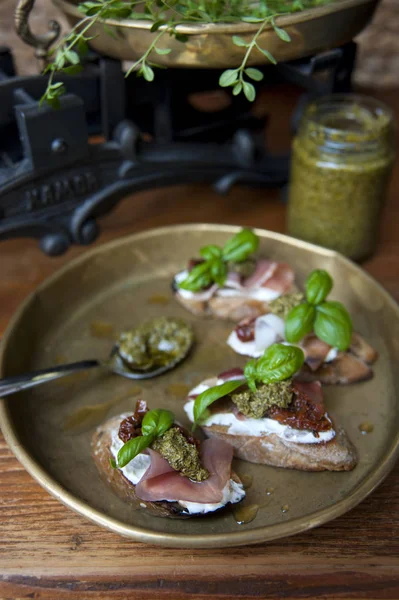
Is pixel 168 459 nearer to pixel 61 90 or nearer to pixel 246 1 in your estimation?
pixel 61 90

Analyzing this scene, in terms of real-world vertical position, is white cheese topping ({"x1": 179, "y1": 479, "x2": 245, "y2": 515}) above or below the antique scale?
below

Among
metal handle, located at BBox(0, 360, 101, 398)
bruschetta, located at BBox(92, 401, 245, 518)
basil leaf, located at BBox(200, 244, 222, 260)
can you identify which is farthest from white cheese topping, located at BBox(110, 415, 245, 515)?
basil leaf, located at BBox(200, 244, 222, 260)

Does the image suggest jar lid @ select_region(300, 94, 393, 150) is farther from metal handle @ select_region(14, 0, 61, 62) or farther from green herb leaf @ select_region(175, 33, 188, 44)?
metal handle @ select_region(14, 0, 61, 62)

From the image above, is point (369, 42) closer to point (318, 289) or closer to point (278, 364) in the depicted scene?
point (318, 289)

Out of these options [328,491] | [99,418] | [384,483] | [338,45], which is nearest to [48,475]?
[99,418]

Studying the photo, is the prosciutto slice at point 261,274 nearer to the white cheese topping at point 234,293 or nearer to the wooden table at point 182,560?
the white cheese topping at point 234,293

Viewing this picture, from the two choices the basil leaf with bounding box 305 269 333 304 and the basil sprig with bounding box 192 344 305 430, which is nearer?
the basil sprig with bounding box 192 344 305 430

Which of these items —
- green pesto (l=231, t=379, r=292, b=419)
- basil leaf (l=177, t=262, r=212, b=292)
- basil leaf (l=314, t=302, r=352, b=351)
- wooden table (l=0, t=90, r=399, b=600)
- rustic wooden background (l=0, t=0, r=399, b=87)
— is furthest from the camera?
rustic wooden background (l=0, t=0, r=399, b=87)
